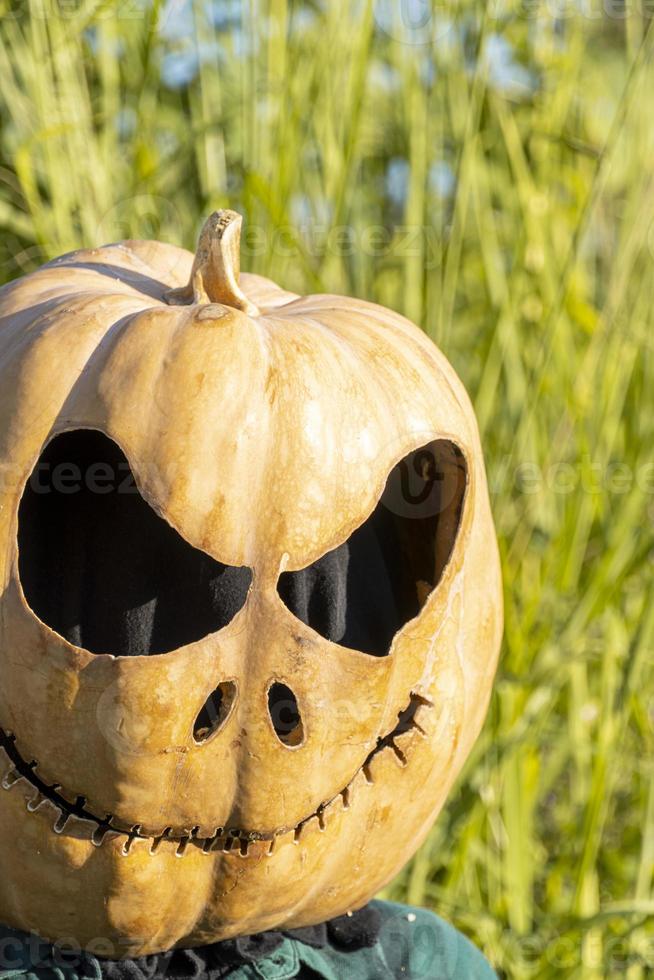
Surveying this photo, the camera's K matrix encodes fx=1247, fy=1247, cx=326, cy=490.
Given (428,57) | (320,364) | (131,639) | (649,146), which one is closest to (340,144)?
(428,57)

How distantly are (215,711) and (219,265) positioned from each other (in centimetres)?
34

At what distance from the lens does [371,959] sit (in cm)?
105

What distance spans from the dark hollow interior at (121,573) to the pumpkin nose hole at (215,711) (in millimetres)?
49

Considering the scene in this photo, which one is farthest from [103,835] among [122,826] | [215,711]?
[215,711]

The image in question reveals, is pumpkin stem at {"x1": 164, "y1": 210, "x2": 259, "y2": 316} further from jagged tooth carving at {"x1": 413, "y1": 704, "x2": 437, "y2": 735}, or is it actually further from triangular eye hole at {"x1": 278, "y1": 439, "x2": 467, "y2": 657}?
jagged tooth carving at {"x1": 413, "y1": 704, "x2": 437, "y2": 735}

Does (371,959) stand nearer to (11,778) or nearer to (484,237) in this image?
(11,778)

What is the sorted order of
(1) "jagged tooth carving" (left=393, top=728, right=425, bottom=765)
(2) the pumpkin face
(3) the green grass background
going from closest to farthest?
1. (2) the pumpkin face
2. (1) "jagged tooth carving" (left=393, top=728, right=425, bottom=765)
3. (3) the green grass background

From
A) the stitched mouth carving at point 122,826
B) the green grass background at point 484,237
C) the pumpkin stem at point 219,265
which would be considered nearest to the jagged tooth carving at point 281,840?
the stitched mouth carving at point 122,826

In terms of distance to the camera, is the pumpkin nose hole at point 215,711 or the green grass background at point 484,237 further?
the green grass background at point 484,237

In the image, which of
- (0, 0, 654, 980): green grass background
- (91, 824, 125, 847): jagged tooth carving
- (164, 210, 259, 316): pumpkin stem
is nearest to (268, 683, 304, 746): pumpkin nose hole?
(91, 824, 125, 847): jagged tooth carving

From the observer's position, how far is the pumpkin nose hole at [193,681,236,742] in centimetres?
90

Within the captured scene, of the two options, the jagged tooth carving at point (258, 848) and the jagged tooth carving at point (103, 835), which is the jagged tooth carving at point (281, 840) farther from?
the jagged tooth carving at point (103, 835)

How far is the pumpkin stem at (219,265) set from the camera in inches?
38.4

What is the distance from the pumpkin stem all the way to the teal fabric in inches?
20.5
